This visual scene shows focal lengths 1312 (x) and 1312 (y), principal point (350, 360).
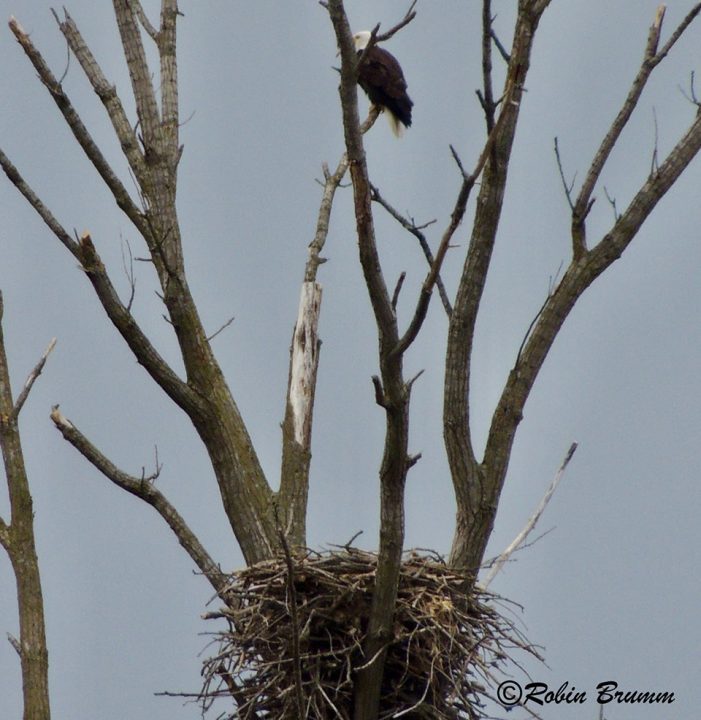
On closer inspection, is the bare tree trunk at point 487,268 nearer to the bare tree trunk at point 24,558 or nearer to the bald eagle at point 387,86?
the bare tree trunk at point 24,558

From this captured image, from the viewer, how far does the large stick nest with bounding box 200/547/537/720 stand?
5352 millimetres

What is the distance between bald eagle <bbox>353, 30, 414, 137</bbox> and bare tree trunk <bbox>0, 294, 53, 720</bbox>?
7.03 meters

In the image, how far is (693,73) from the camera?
6316 millimetres

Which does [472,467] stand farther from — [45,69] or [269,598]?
[45,69]

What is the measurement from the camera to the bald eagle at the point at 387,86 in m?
13.5

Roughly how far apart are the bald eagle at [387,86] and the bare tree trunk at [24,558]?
277 inches

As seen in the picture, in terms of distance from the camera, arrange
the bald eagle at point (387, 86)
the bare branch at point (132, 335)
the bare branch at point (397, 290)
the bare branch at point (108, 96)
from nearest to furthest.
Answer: the bare branch at point (397, 290) → the bare branch at point (132, 335) → the bare branch at point (108, 96) → the bald eagle at point (387, 86)

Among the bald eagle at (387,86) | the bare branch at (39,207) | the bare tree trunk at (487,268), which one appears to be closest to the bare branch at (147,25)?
the bare branch at (39,207)

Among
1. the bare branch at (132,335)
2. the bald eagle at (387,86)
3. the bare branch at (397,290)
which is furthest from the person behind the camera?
the bald eagle at (387,86)

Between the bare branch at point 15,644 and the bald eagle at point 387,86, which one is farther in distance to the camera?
the bald eagle at point 387,86

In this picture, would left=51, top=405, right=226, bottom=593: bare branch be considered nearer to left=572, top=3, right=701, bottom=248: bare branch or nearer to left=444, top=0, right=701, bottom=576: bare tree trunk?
left=444, top=0, right=701, bottom=576: bare tree trunk

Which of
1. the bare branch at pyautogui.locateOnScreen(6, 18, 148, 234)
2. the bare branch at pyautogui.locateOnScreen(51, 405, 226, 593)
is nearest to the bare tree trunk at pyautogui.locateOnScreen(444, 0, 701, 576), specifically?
the bare branch at pyautogui.locateOnScreen(51, 405, 226, 593)

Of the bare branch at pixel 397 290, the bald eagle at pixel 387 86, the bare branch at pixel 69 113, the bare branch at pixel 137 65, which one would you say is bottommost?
the bare branch at pixel 397 290

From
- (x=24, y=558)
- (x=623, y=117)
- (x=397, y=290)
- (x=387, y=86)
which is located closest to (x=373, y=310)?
(x=397, y=290)
